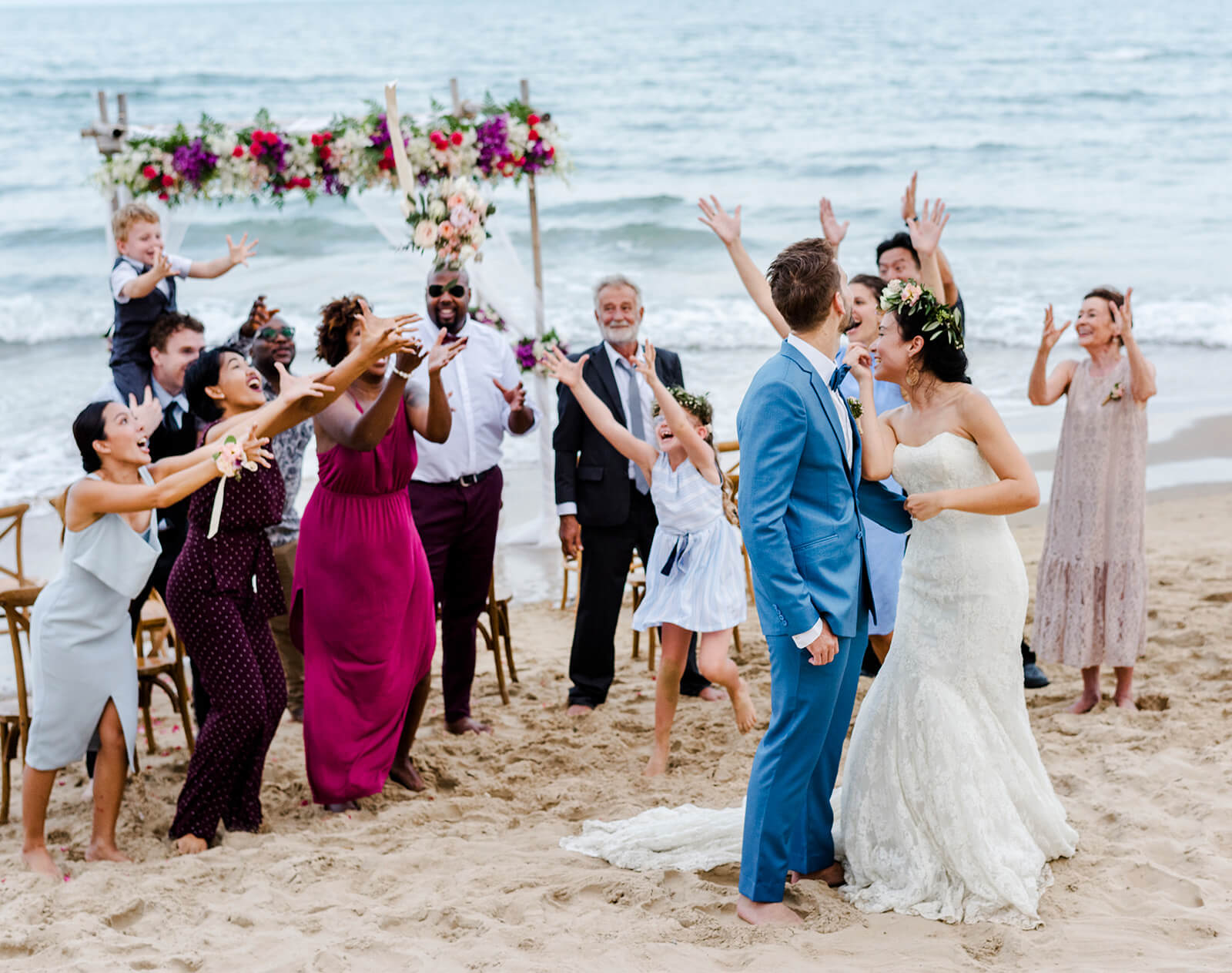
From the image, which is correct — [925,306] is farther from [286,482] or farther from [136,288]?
[136,288]

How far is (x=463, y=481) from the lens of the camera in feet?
19.5

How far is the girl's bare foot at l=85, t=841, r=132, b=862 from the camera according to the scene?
15.3 feet

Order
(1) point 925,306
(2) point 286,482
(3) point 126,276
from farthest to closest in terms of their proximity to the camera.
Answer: (3) point 126,276 → (2) point 286,482 → (1) point 925,306

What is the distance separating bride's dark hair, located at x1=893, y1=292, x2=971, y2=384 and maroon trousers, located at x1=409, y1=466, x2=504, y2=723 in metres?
2.58

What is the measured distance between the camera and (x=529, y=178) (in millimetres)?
8453

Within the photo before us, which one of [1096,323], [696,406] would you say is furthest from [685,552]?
[1096,323]

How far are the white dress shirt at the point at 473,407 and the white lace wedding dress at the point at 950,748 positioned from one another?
2.48 metres

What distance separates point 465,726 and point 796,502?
3006 millimetres

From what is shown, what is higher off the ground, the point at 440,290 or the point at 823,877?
the point at 440,290

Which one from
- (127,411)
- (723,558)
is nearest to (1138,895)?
(723,558)

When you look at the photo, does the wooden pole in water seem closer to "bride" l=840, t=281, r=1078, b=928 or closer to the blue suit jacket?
"bride" l=840, t=281, r=1078, b=928

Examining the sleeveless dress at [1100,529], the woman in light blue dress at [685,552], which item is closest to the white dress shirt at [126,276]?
the woman in light blue dress at [685,552]

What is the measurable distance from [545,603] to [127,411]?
4074 millimetres

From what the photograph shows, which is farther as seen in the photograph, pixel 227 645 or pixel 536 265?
pixel 536 265
